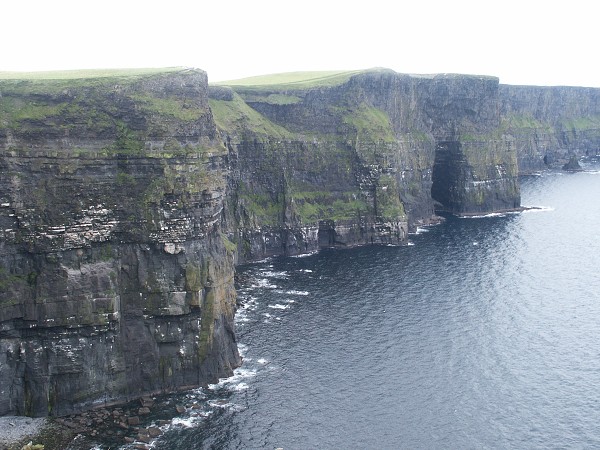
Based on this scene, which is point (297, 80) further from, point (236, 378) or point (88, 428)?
point (88, 428)

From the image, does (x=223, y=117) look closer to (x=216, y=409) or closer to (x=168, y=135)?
(x=168, y=135)

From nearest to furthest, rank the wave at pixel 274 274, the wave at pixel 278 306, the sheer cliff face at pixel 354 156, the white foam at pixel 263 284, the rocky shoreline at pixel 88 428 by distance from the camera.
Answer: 1. the rocky shoreline at pixel 88 428
2. the wave at pixel 278 306
3. the white foam at pixel 263 284
4. the wave at pixel 274 274
5. the sheer cliff face at pixel 354 156

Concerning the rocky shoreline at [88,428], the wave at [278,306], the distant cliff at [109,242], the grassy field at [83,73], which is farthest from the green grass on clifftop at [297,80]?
the rocky shoreline at [88,428]

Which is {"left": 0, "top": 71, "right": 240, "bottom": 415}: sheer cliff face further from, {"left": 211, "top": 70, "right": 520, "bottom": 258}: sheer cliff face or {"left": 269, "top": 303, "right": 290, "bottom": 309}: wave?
{"left": 211, "top": 70, "right": 520, "bottom": 258}: sheer cliff face

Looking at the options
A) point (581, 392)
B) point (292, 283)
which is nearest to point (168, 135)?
point (292, 283)

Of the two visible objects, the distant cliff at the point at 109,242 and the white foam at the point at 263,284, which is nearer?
the distant cliff at the point at 109,242

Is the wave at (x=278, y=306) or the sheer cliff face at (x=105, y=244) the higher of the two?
the sheer cliff face at (x=105, y=244)

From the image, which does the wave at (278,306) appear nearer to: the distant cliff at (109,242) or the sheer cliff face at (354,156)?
the distant cliff at (109,242)

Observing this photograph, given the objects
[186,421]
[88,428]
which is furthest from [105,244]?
[186,421]

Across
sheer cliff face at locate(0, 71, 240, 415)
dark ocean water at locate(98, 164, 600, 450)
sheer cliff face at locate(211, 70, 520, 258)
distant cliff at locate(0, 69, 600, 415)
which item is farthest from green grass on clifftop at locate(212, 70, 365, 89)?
sheer cliff face at locate(0, 71, 240, 415)
